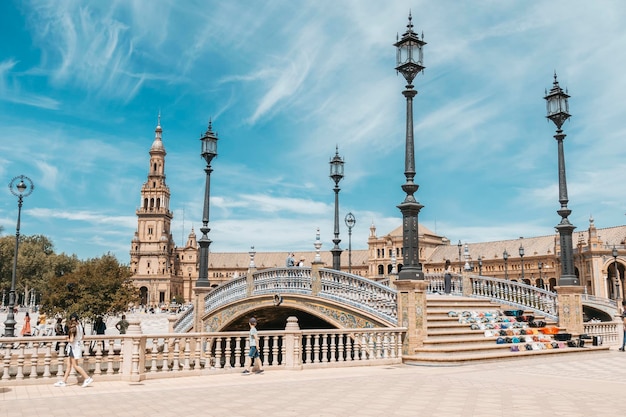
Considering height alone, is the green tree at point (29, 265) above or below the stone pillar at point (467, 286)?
above

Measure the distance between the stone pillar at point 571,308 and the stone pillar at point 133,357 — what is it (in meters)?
14.6

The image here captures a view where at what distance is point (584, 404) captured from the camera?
29.6 ft

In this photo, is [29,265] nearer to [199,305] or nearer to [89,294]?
[89,294]

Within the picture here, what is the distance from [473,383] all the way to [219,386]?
5226mm

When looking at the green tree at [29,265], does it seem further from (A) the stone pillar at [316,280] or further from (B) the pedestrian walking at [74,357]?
(B) the pedestrian walking at [74,357]

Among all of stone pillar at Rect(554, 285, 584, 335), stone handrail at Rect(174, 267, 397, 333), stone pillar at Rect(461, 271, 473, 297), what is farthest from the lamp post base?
stone pillar at Rect(461, 271, 473, 297)

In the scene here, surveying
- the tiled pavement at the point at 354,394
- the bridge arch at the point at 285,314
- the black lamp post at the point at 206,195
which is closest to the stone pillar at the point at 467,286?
the bridge arch at the point at 285,314

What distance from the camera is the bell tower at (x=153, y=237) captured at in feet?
427

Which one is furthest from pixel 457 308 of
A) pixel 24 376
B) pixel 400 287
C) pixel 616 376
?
pixel 24 376

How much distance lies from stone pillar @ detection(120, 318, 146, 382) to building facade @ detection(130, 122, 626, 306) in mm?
84068

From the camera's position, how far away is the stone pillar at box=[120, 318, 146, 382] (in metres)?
12.2

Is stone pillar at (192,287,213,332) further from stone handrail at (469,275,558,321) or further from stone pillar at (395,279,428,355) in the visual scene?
stone pillar at (395,279,428,355)

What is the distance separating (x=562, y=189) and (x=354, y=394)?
44.6ft

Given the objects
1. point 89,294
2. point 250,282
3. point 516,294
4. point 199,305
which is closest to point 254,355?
point 250,282
